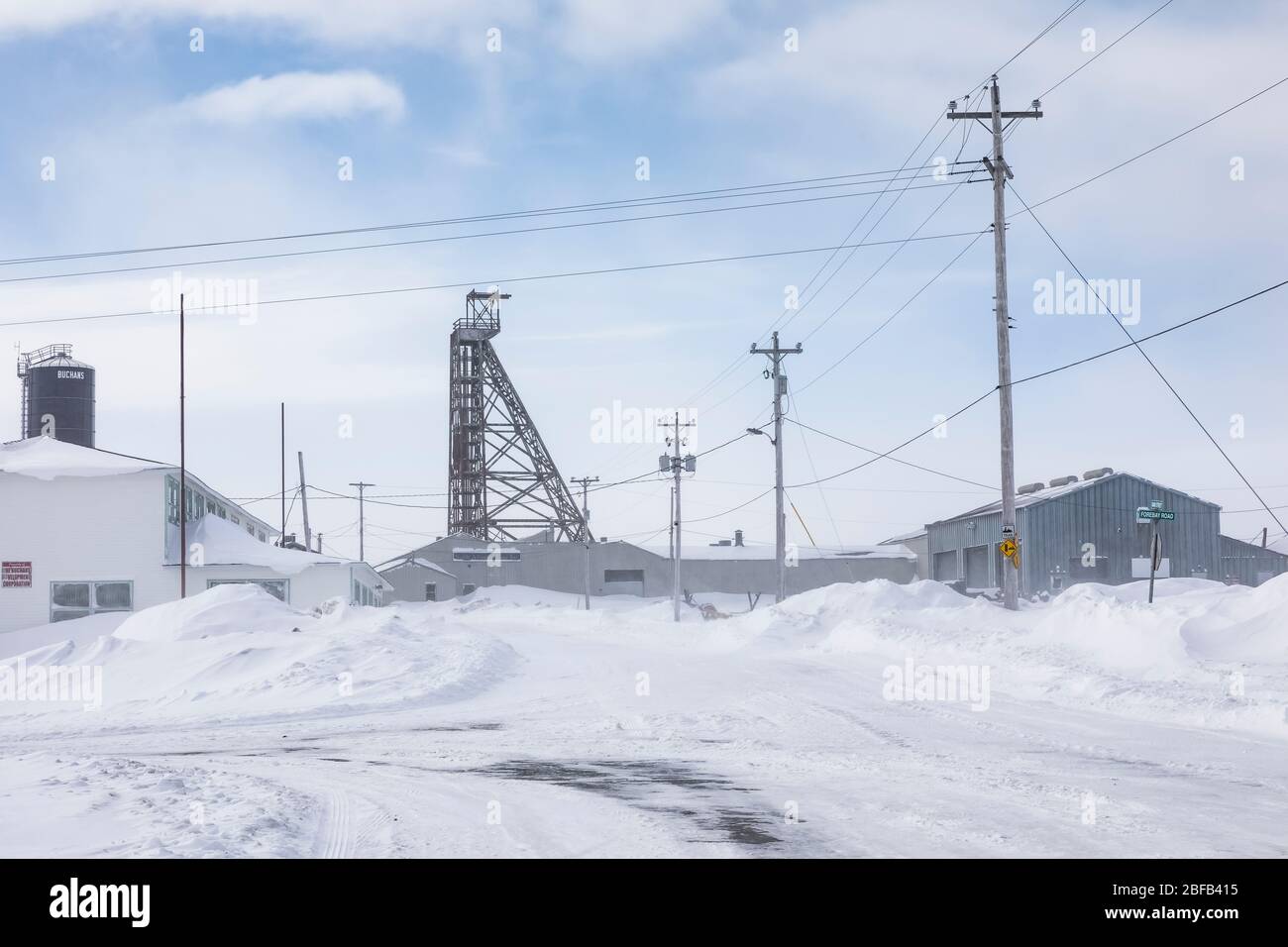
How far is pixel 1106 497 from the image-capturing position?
2387 inches

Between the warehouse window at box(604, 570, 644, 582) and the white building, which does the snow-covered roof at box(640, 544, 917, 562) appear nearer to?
the warehouse window at box(604, 570, 644, 582)

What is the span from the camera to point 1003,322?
28219 mm

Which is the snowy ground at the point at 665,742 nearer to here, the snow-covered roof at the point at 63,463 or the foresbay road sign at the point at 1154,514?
the foresbay road sign at the point at 1154,514

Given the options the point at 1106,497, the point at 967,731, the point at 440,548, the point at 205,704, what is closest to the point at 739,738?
the point at 967,731

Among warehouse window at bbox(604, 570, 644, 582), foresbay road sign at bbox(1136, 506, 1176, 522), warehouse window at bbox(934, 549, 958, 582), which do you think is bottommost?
warehouse window at bbox(604, 570, 644, 582)

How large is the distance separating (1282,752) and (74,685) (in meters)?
20.2

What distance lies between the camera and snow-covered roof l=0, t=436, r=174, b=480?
37531 mm

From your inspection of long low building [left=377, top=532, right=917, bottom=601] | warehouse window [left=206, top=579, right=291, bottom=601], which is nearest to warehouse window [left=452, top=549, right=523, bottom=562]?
long low building [left=377, top=532, right=917, bottom=601]

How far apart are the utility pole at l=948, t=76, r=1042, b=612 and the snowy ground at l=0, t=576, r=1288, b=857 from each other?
72.6 inches

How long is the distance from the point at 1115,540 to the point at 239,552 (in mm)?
41813

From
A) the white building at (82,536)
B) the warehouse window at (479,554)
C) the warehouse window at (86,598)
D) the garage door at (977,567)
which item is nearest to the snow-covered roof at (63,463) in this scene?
the white building at (82,536)

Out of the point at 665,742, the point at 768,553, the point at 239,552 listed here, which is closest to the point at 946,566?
the point at 768,553

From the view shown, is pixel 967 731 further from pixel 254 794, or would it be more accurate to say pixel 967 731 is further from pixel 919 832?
pixel 254 794
